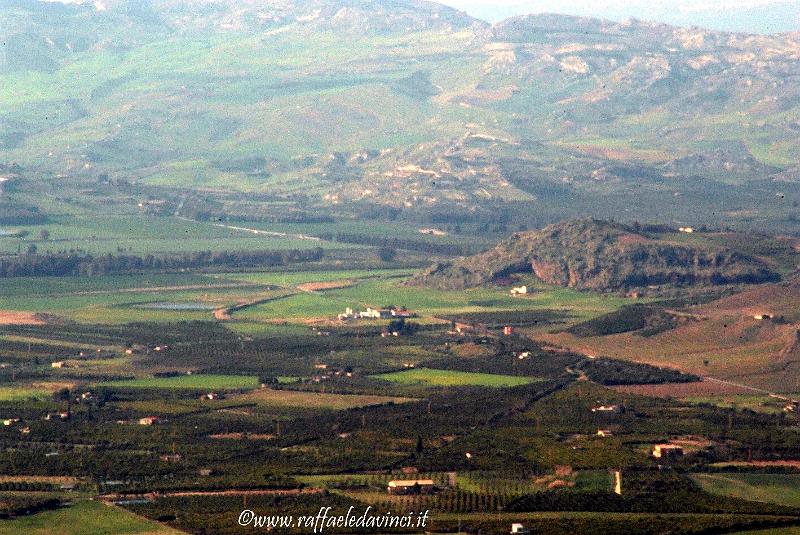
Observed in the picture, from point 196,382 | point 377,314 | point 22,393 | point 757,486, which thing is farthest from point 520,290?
point 757,486

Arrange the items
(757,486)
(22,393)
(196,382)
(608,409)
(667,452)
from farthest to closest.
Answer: (196,382)
(22,393)
(608,409)
(667,452)
(757,486)

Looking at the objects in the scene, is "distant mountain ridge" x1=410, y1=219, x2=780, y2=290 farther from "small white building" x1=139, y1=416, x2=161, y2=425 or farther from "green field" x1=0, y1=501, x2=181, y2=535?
"green field" x1=0, y1=501, x2=181, y2=535

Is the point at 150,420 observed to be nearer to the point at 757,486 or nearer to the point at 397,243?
the point at 757,486

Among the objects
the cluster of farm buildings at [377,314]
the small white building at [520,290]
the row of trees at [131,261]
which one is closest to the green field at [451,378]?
the cluster of farm buildings at [377,314]

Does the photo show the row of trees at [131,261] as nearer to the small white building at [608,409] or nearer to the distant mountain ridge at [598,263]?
the distant mountain ridge at [598,263]

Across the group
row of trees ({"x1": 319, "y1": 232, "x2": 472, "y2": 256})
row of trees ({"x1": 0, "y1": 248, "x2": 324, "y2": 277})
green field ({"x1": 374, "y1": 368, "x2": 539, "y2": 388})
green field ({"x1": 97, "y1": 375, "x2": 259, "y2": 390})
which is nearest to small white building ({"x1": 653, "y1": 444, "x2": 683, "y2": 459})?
green field ({"x1": 374, "y1": 368, "x2": 539, "y2": 388})
